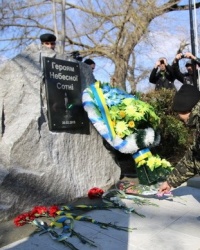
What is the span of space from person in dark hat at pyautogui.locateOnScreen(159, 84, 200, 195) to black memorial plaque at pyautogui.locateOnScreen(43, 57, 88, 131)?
4.70 ft

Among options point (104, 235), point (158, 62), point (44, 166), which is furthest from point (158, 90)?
point (104, 235)

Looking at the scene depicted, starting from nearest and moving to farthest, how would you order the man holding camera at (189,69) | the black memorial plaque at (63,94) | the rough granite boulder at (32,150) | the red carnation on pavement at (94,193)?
the rough granite boulder at (32,150), the black memorial plaque at (63,94), the red carnation on pavement at (94,193), the man holding camera at (189,69)

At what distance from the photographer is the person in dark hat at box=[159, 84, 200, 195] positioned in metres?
2.51

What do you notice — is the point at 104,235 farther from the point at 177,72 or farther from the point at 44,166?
the point at 177,72

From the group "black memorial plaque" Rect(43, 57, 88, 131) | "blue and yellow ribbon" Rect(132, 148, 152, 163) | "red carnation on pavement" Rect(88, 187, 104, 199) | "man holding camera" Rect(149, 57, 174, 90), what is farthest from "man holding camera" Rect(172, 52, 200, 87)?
"red carnation on pavement" Rect(88, 187, 104, 199)

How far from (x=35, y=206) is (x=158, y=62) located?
3.35 metres

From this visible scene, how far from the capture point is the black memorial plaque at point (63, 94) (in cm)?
364

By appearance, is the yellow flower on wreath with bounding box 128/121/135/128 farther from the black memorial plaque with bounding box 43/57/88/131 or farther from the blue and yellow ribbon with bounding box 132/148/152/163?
the black memorial plaque with bounding box 43/57/88/131

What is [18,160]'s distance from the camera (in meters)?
3.23

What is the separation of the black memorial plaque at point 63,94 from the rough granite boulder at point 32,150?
3.1 inches

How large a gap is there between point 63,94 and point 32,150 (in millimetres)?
805

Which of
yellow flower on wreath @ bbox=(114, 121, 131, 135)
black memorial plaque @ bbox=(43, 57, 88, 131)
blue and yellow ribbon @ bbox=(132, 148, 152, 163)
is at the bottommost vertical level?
blue and yellow ribbon @ bbox=(132, 148, 152, 163)

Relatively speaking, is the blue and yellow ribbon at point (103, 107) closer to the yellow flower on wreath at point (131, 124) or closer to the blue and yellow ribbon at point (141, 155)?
the yellow flower on wreath at point (131, 124)

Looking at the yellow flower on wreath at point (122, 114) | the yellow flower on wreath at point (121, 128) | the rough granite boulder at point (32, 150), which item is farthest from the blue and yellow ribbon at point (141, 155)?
the rough granite boulder at point (32, 150)
